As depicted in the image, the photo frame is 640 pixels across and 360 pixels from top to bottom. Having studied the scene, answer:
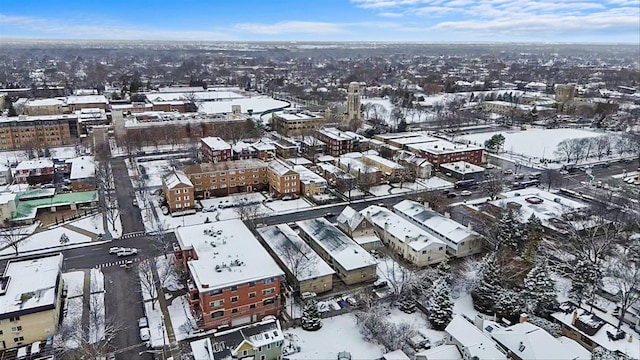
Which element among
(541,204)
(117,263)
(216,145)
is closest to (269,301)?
(117,263)

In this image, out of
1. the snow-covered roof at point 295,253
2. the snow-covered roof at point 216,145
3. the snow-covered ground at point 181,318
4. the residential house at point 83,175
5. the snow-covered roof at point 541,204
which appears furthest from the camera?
the snow-covered roof at point 216,145

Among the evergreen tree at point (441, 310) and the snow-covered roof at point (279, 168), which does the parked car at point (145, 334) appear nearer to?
the evergreen tree at point (441, 310)

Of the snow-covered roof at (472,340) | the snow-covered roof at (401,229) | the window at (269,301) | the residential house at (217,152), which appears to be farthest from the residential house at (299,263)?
the residential house at (217,152)

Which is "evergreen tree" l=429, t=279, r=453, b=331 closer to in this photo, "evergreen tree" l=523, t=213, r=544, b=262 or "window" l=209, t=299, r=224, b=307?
"evergreen tree" l=523, t=213, r=544, b=262

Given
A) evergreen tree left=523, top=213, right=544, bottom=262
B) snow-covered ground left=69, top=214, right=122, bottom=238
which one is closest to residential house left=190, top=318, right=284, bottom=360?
evergreen tree left=523, top=213, right=544, bottom=262

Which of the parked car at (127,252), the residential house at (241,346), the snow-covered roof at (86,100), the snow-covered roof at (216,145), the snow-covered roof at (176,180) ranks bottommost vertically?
the parked car at (127,252)

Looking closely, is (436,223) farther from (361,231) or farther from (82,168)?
(82,168)
